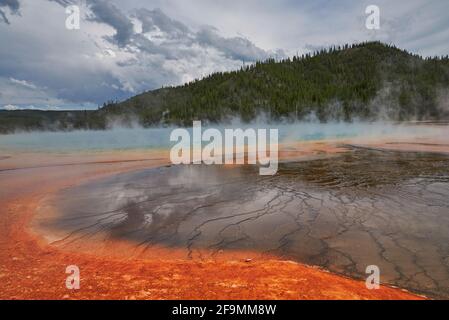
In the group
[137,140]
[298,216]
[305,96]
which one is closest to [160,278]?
[298,216]

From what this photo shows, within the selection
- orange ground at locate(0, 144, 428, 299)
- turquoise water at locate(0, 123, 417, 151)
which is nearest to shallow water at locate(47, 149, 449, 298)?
orange ground at locate(0, 144, 428, 299)

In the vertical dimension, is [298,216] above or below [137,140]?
below

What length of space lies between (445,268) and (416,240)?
133 cm

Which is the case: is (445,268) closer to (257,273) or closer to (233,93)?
(257,273)

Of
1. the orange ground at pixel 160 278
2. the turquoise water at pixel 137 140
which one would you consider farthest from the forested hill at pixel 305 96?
the orange ground at pixel 160 278

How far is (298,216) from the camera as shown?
9016 mm

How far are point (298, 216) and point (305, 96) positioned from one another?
14027cm

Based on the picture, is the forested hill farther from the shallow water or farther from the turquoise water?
the shallow water

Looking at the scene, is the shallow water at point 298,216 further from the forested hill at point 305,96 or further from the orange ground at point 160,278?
the forested hill at point 305,96

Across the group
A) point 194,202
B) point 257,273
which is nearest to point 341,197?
point 194,202

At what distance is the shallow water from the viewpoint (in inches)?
246

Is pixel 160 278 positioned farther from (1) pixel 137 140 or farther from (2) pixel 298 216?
(1) pixel 137 140

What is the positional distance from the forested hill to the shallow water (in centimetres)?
10790

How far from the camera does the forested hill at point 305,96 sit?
120375mm
